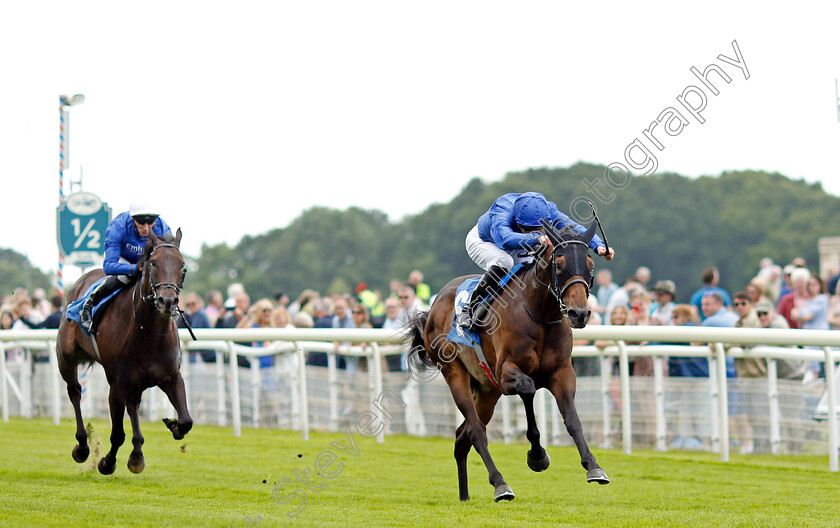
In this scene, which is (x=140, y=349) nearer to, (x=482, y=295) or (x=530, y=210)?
(x=482, y=295)

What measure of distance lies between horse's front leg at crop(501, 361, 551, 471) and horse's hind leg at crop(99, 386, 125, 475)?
273 centimetres

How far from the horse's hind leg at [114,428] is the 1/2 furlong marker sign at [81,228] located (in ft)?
15.9

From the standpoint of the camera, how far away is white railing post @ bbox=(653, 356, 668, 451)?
30.6 feet

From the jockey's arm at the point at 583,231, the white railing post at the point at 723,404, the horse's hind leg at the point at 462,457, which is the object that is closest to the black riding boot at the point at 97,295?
the horse's hind leg at the point at 462,457

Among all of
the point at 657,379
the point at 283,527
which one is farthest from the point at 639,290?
the point at 283,527

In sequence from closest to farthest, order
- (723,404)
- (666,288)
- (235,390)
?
1. (723,404)
2. (235,390)
3. (666,288)

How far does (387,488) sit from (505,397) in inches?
110

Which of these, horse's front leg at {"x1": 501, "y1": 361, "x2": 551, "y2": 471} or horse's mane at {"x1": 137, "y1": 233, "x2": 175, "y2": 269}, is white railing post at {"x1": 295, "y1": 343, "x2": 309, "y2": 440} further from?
horse's front leg at {"x1": 501, "y1": 361, "x2": 551, "y2": 471}

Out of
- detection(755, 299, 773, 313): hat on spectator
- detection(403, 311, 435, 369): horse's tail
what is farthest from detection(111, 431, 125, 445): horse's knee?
detection(755, 299, 773, 313): hat on spectator

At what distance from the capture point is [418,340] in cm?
786

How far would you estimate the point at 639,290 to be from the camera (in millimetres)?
12039

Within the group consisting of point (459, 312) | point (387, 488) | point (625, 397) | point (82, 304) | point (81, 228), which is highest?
point (81, 228)

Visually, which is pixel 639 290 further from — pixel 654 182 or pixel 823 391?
pixel 654 182

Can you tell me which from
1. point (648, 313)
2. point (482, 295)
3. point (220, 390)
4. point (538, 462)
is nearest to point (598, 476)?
point (538, 462)
